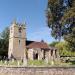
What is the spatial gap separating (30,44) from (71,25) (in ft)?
115

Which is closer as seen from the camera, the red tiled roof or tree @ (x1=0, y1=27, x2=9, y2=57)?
the red tiled roof

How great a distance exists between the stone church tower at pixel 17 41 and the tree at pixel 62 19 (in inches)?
1211

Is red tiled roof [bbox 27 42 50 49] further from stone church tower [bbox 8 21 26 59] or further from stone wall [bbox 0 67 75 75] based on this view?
stone wall [bbox 0 67 75 75]

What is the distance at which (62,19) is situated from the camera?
31844 millimetres

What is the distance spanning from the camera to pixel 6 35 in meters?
75.7

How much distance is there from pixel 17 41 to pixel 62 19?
3429 centimetres

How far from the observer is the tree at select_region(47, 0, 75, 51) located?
31356 mm

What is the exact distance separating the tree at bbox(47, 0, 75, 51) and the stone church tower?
30.8 metres

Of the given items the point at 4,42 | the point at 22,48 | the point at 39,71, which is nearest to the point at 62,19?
the point at 39,71

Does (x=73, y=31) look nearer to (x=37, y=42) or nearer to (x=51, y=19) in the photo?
(x=51, y=19)

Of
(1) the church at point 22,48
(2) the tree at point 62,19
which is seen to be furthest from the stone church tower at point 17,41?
(2) the tree at point 62,19

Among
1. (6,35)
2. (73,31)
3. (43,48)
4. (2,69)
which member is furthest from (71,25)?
(6,35)

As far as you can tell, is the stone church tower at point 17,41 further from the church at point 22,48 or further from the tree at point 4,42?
the tree at point 4,42

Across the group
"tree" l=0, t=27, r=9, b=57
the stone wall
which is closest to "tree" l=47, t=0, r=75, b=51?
the stone wall
